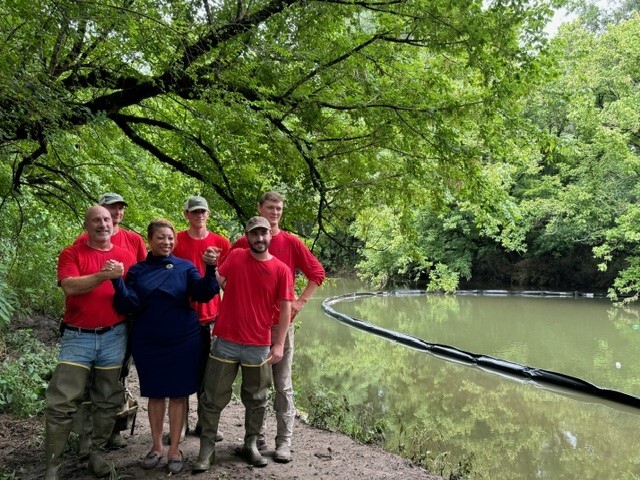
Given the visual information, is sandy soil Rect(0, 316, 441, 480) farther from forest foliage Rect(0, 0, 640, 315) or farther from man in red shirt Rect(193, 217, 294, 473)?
forest foliage Rect(0, 0, 640, 315)

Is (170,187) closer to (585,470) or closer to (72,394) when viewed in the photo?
(72,394)

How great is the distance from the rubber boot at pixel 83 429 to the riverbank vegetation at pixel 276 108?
2.64ft

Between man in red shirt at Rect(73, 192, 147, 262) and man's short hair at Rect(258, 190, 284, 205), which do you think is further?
man's short hair at Rect(258, 190, 284, 205)

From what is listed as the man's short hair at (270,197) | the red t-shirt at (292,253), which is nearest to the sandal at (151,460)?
the red t-shirt at (292,253)

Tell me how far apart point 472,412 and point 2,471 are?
5416mm

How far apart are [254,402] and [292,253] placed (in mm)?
993

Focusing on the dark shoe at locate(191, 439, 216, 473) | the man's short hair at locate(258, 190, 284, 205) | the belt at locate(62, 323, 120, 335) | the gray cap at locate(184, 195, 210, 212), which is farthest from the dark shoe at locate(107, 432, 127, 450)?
the man's short hair at locate(258, 190, 284, 205)

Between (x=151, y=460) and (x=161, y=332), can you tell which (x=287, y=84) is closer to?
(x=161, y=332)

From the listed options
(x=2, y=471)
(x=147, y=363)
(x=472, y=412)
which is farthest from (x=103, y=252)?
(x=472, y=412)

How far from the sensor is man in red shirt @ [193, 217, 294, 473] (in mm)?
3240

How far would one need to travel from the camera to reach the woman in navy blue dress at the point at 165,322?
316 centimetres

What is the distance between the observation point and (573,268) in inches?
904

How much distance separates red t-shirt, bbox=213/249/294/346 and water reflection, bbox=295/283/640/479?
2.60 metres

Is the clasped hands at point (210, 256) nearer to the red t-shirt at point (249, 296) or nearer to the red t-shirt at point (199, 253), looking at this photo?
the red t-shirt at point (249, 296)
